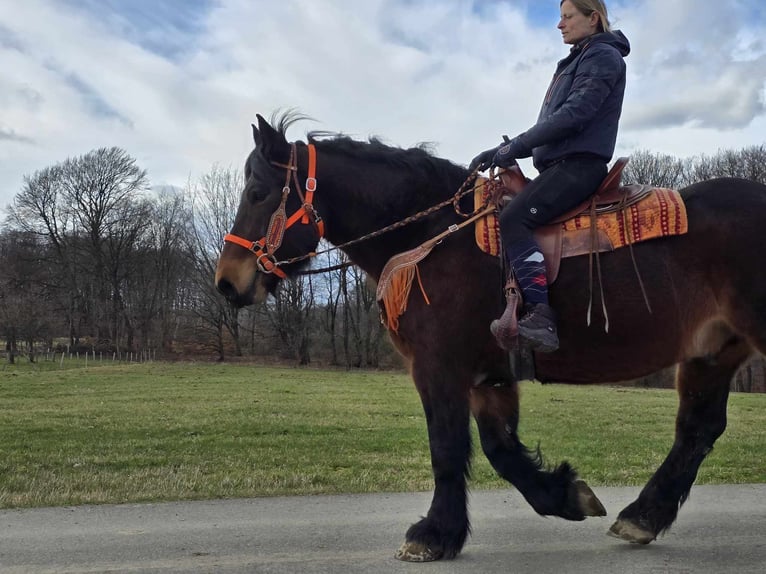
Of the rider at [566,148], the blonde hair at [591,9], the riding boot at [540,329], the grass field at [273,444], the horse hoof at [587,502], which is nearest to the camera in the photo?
the riding boot at [540,329]

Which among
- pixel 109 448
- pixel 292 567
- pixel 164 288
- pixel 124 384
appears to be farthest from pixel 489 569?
pixel 164 288

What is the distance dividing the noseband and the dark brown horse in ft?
0.03

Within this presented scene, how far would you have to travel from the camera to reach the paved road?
394cm

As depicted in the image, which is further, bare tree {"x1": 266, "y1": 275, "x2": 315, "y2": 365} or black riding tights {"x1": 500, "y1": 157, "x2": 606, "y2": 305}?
bare tree {"x1": 266, "y1": 275, "x2": 315, "y2": 365}

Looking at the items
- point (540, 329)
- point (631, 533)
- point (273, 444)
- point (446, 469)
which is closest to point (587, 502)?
point (631, 533)

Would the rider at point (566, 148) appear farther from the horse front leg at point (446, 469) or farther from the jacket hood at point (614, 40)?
the horse front leg at point (446, 469)

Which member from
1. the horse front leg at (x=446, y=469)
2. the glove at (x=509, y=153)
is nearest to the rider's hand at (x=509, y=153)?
the glove at (x=509, y=153)

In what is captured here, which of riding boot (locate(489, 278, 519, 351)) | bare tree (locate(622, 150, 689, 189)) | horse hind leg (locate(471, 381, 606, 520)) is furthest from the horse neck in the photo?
bare tree (locate(622, 150, 689, 189))

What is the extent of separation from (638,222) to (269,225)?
229 cm

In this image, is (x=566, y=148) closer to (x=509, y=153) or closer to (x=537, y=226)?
(x=509, y=153)

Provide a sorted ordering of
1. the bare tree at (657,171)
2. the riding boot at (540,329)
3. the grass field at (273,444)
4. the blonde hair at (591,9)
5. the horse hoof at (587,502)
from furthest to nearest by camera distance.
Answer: the bare tree at (657,171) < the grass field at (273,444) < the horse hoof at (587,502) < the blonde hair at (591,9) < the riding boot at (540,329)

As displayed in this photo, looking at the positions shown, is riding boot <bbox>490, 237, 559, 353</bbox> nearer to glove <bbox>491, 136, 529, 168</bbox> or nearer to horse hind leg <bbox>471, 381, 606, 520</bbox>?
glove <bbox>491, 136, 529, 168</bbox>

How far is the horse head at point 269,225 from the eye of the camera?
4246mm

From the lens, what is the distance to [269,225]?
430 cm
